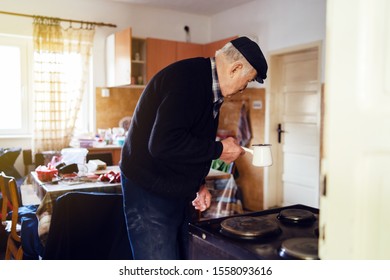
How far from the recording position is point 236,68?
133 cm

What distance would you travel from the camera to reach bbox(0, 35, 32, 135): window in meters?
4.48

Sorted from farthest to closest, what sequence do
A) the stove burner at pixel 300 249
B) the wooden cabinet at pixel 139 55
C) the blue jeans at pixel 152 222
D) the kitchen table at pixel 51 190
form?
the wooden cabinet at pixel 139 55 < the kitchen table at pixel 51 190 < the blue jeans at pixel 152 222 < the stove burner at pixel 300 249

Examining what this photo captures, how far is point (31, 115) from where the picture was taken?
462cm

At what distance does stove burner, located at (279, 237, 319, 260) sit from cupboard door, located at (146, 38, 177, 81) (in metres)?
3.96

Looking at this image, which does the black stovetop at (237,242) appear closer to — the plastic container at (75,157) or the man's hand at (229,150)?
the man's hand at (229,150)

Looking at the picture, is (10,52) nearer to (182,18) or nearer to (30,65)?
(30,65)

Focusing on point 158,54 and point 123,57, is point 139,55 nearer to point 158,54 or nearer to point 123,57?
point 158,54

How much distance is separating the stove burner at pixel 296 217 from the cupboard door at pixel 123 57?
3471mm

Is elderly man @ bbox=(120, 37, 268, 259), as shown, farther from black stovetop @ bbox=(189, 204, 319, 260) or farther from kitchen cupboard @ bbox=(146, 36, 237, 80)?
kitchen cupboard @ bbox=(146, 36, 237, 80)

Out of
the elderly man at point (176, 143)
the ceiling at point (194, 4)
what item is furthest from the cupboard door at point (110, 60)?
the elderly man at point (176, 143)

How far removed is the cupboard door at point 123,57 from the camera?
14.7 ft

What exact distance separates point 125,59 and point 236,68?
3.39 m

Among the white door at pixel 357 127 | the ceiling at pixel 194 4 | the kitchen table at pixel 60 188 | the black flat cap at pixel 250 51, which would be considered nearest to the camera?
the white door at pixel 357 127

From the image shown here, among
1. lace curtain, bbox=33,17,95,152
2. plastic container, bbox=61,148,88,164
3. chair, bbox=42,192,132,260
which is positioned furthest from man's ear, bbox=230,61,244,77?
lace curtain, bbox=33,17,95,152
